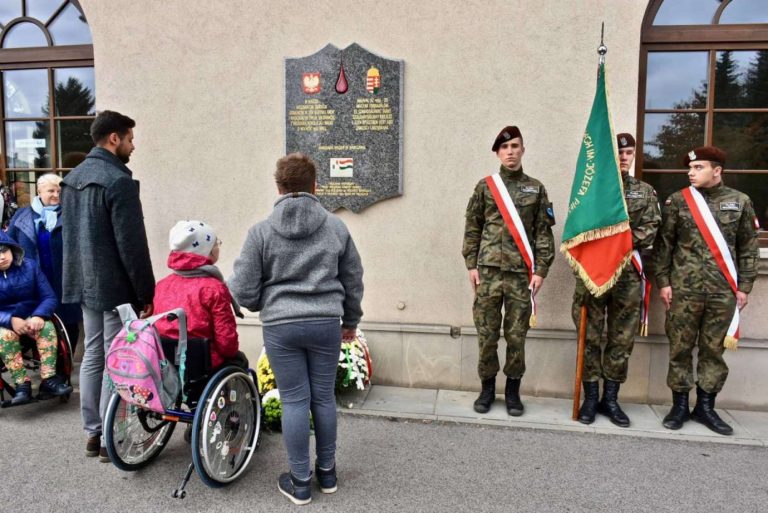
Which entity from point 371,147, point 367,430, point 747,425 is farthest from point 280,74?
point 747,425

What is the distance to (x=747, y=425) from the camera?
3.75m

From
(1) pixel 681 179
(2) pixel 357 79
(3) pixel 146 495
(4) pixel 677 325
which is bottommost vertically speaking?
(3) pixel 146 495

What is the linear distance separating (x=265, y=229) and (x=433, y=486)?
5.40 ft

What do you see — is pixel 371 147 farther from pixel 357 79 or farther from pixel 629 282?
pixel 629 282

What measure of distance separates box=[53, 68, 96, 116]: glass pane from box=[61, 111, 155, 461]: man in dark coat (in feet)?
7.66

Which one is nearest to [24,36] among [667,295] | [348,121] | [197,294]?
[348,121]

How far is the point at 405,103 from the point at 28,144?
372 cm

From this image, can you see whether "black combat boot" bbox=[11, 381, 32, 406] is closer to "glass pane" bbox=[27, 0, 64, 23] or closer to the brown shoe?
the brown shoe

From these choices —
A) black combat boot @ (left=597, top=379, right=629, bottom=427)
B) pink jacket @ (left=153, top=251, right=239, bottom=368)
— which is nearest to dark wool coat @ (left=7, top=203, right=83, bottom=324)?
pink jacket @ (left=153, top=251, right=239, bottom=368)

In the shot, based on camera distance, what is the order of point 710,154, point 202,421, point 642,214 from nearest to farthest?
point 202,421 < point 710,154 < point 642,214

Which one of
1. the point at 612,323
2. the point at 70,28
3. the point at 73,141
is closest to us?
the point at 612,323

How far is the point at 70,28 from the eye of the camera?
16.3ft

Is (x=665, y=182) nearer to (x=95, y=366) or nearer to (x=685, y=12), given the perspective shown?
(x=685, y=12)

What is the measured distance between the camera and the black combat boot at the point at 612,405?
3719mm
